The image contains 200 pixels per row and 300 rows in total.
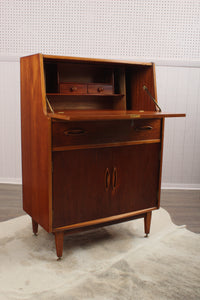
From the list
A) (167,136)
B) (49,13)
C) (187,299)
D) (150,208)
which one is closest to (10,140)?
(49,13)

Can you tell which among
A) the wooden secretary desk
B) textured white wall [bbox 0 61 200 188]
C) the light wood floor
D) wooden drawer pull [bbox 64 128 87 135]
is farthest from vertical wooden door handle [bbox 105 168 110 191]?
textured white wall [bbox 0 61 200 188]

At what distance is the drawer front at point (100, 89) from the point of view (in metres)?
3.10

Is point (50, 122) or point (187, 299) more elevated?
point (50, 122)

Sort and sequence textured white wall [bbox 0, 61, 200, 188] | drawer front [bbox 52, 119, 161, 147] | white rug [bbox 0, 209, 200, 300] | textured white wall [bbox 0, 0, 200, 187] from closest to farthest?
white rug [bbox 0, 209, 200, 300]
drawer front [bbox 52, 119, 161, 147]
textured white wall [bbox 0, 0, 200, 187]
textured white wall [bbox 0, 61, 200, 188]

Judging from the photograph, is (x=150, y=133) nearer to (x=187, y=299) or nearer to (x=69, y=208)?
(x=69, y=208)

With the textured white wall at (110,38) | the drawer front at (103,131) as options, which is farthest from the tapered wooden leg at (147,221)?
the textured white wall at (110,38)

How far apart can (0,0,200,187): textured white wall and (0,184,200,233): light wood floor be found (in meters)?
0.75

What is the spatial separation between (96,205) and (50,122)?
78cm

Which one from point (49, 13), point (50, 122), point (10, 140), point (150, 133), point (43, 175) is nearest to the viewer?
point (50, 122)

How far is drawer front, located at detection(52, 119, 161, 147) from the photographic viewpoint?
2432mm

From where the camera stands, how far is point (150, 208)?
300cm

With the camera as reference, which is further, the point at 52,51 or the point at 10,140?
the point at 10,140

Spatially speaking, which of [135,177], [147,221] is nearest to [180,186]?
[147,221]

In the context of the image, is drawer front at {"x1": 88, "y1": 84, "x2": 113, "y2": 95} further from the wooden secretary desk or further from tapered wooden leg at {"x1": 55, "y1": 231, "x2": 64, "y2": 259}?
tapered wooden leg at {"x1": 55, "y1": 231, "x2": 64, "y2": 259}
